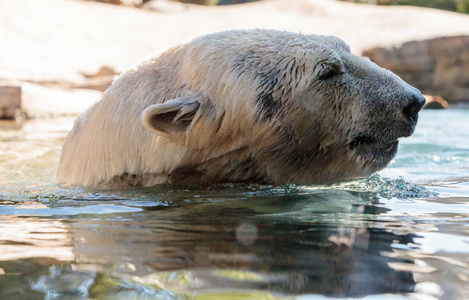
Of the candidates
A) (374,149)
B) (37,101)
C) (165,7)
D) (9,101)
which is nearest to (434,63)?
(165,7)

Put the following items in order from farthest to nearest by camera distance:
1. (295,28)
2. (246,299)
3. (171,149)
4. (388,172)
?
1. (295,28)
2. (388,172)
3. (171,149)
4. (246,299)

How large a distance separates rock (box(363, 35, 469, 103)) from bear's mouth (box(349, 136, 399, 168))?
10.3m

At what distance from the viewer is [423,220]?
8.19ft

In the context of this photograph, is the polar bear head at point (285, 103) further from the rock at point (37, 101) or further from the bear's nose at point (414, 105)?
the rock at point (37, 101)

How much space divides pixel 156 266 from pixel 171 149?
1465mm

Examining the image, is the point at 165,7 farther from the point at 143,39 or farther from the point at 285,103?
the point at 285,103

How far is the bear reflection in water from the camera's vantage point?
1640mm

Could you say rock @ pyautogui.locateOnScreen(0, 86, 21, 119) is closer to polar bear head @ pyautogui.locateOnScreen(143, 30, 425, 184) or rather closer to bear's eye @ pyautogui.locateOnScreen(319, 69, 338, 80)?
polar bear head @ pyautogui.locateOnScreen(143, 30, 425, 184)

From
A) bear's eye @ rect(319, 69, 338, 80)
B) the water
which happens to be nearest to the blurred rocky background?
the water

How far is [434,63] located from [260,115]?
11.3m

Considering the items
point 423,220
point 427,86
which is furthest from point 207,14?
point 423,220

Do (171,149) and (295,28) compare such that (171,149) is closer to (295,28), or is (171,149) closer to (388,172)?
(388,172)

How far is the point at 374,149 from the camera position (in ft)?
10.8

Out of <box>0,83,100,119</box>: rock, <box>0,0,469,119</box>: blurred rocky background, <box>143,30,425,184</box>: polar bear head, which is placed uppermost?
<box>143,30,425,184</box>: polar bear head
